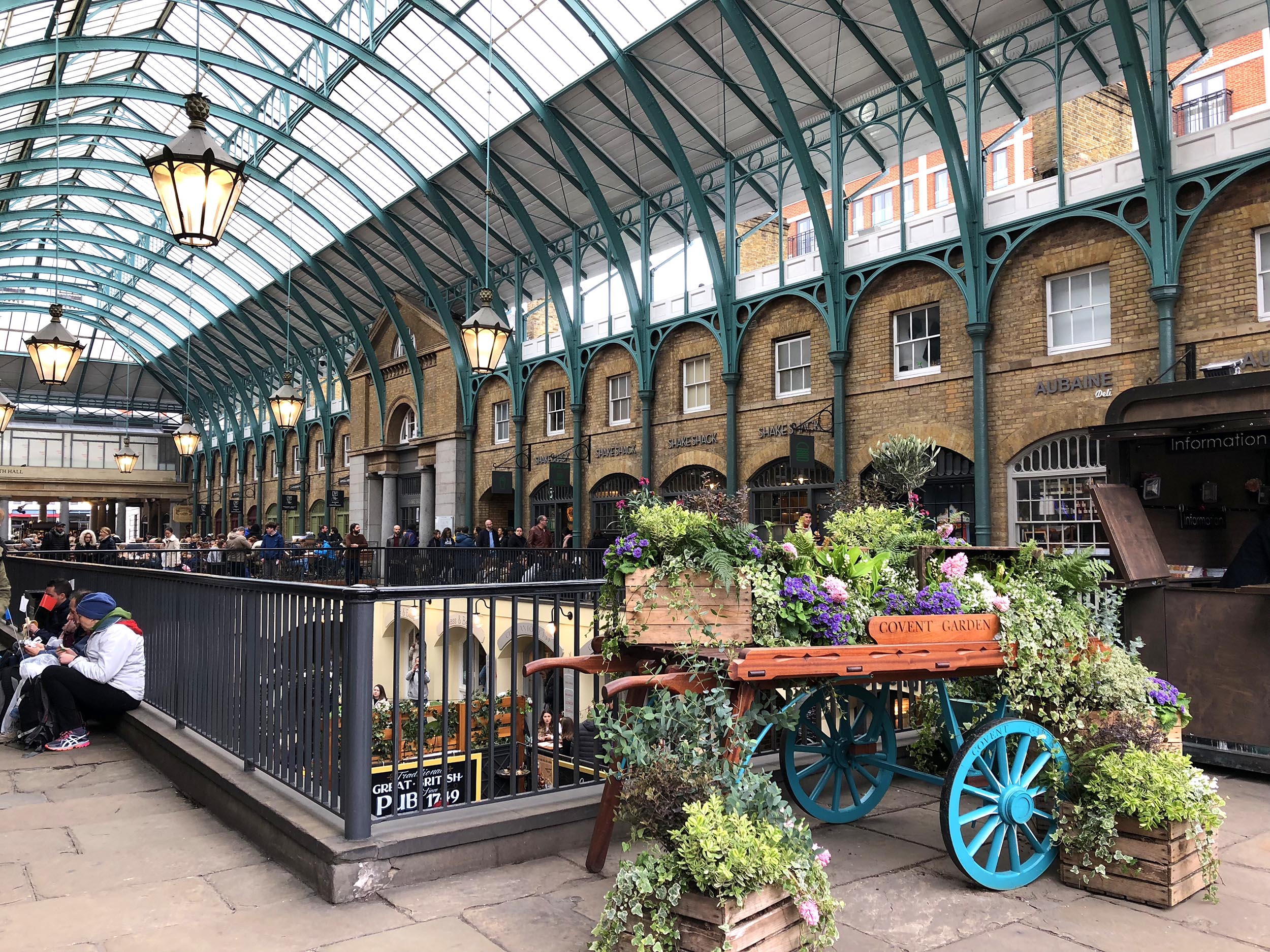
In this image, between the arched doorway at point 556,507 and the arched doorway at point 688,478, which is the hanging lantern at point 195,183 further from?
the arched doorway at point 556,507

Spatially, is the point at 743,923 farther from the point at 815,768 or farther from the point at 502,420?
the point at 502,420

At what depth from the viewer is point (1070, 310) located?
45.5ft

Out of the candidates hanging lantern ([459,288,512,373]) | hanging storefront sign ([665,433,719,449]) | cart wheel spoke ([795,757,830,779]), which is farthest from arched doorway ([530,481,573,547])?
cart wheel spoke ([795,757,830,779])

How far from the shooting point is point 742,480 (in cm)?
1875

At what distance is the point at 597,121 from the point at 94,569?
14369 mm

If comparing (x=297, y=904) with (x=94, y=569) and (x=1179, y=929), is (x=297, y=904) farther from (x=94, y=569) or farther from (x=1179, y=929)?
(x=94, y=569)

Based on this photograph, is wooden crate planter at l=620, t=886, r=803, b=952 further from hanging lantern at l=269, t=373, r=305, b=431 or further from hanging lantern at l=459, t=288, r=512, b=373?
hanging lantern at l=269, t=373, r=305, b=431

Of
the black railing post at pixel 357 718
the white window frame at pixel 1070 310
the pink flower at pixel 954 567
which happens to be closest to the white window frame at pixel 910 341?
the white window frame at pixel 1070 310

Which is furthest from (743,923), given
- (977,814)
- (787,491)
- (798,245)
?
(798,245)

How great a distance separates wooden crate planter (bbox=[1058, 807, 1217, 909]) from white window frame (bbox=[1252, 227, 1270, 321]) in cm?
1039

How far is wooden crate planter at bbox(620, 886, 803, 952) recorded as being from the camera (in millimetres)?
2938

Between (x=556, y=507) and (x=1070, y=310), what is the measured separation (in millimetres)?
13773

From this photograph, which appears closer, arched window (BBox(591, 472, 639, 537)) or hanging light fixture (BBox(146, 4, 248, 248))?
hanging light fixture (BBox(146, 4, 248, 248))

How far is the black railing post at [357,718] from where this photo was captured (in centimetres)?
390
